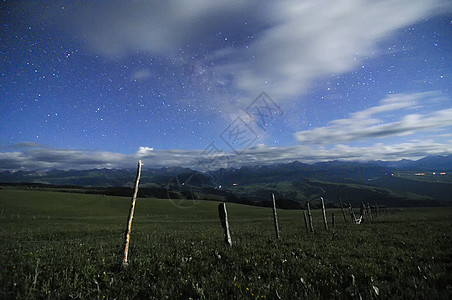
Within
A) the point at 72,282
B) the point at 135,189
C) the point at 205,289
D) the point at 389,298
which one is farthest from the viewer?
the point at 135,189

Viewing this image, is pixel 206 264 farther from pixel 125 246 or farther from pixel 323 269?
pixel 323 269

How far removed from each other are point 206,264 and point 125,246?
113 inches

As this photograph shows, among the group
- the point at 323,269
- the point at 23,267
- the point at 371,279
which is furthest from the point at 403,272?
the point at 23,267

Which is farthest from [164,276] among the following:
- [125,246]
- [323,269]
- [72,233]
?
[72,233]

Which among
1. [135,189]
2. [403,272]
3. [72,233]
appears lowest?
[72,233]

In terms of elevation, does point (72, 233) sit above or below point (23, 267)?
below

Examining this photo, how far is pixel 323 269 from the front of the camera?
22.0 feet

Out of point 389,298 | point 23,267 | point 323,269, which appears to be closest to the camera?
point 389,298

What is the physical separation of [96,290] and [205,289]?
109 inches

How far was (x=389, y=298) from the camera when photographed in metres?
4.52

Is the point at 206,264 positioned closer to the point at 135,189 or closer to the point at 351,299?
the point at 135,189

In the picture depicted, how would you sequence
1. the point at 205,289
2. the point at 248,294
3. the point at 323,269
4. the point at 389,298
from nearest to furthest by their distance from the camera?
1. the point at 389,298
2. the point at 248,294
3. the point at 205,289
4. the point at 323,269

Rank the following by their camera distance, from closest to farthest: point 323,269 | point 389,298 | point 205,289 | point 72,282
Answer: point 389,298 < point 205,289 < point 72,282 < point 323,269

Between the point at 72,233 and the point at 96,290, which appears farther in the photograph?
the point at 72,233
